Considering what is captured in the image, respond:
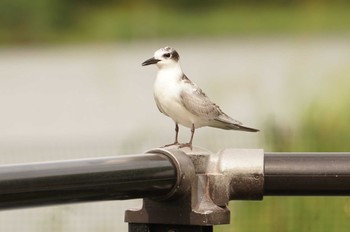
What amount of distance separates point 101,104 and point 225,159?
893 cm

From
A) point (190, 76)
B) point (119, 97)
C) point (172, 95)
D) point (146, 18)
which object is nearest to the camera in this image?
point (172, 95)

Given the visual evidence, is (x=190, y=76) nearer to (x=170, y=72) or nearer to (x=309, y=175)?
(x=170, y=72)

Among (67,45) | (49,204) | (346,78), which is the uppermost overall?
(67,45)

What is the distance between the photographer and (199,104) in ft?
10.3

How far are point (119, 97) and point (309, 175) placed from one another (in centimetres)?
856

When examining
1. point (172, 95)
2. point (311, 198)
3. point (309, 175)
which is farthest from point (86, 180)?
point (311, 198)

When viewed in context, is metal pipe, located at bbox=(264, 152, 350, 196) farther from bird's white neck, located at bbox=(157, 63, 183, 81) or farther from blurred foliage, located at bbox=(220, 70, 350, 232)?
blurred foliage, located at bbox=(220, 70, 350, 232)

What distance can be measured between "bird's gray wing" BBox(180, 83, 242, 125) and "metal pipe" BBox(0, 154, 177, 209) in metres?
0.83

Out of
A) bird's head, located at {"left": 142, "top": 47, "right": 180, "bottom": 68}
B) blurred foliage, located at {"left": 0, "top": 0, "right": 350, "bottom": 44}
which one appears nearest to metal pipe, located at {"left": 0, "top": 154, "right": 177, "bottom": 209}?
bird's head, located at {"left": 142, "top": 47, "right": 180, "bottom": 68}

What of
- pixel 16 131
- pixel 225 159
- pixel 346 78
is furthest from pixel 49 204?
pixel 16 131

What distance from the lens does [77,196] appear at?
6.69 feet

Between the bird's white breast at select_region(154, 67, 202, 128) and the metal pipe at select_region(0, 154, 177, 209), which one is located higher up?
the bird's white breast at select_region(154, 67, 202, 128)

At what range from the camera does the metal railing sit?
2.17 m

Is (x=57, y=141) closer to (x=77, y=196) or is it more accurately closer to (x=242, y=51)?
(x=242, y=51)
